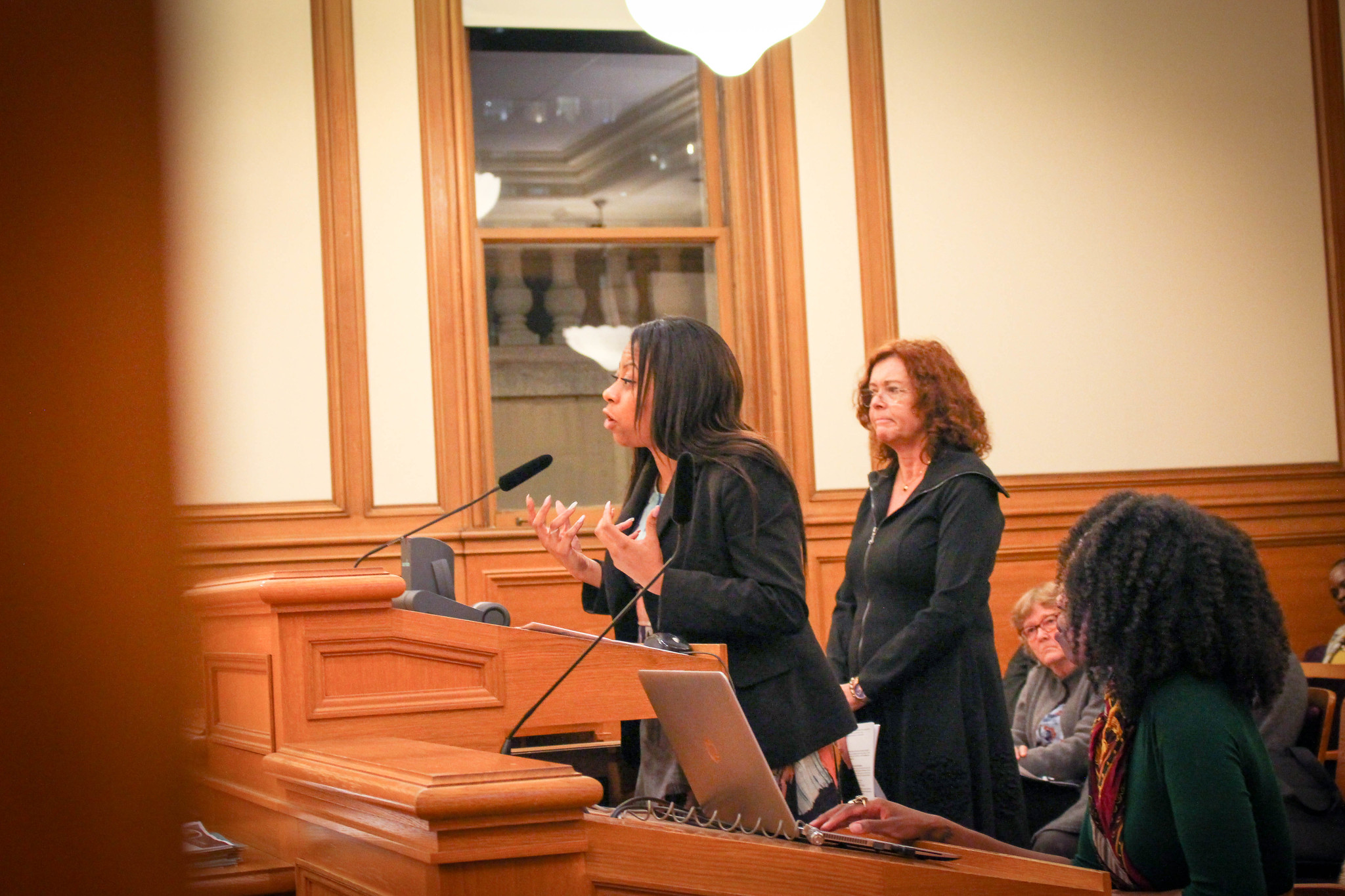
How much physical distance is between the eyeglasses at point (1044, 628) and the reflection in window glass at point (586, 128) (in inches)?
79.6

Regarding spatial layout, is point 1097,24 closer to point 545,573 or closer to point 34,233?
point 545,573

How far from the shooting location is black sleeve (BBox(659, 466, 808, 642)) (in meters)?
1.84

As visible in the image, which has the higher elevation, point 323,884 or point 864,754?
point 323,884

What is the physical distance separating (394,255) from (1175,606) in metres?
3.18

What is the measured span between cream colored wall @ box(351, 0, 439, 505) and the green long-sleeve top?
2.96 m

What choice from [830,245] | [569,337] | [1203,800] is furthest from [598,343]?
[1203,800]

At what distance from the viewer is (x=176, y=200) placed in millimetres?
257

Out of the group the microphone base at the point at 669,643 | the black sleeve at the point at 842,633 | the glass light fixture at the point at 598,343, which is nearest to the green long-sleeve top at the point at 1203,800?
the microphone base at the point at 669,643

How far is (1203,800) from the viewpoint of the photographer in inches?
Answer: 56.6

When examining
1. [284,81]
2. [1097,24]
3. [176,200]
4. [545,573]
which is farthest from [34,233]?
[1097,24]

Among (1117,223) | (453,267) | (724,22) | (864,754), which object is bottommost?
(864,754)

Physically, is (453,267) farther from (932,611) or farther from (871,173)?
(932,611)

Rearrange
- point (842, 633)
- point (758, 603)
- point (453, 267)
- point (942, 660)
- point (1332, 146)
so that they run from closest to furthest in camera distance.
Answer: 1. point (758, 603)
2. point (942, 660)
3. point (842, 633)
4. point (453, 267)
5. point (1332, 146)

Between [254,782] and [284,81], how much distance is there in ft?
10.0
